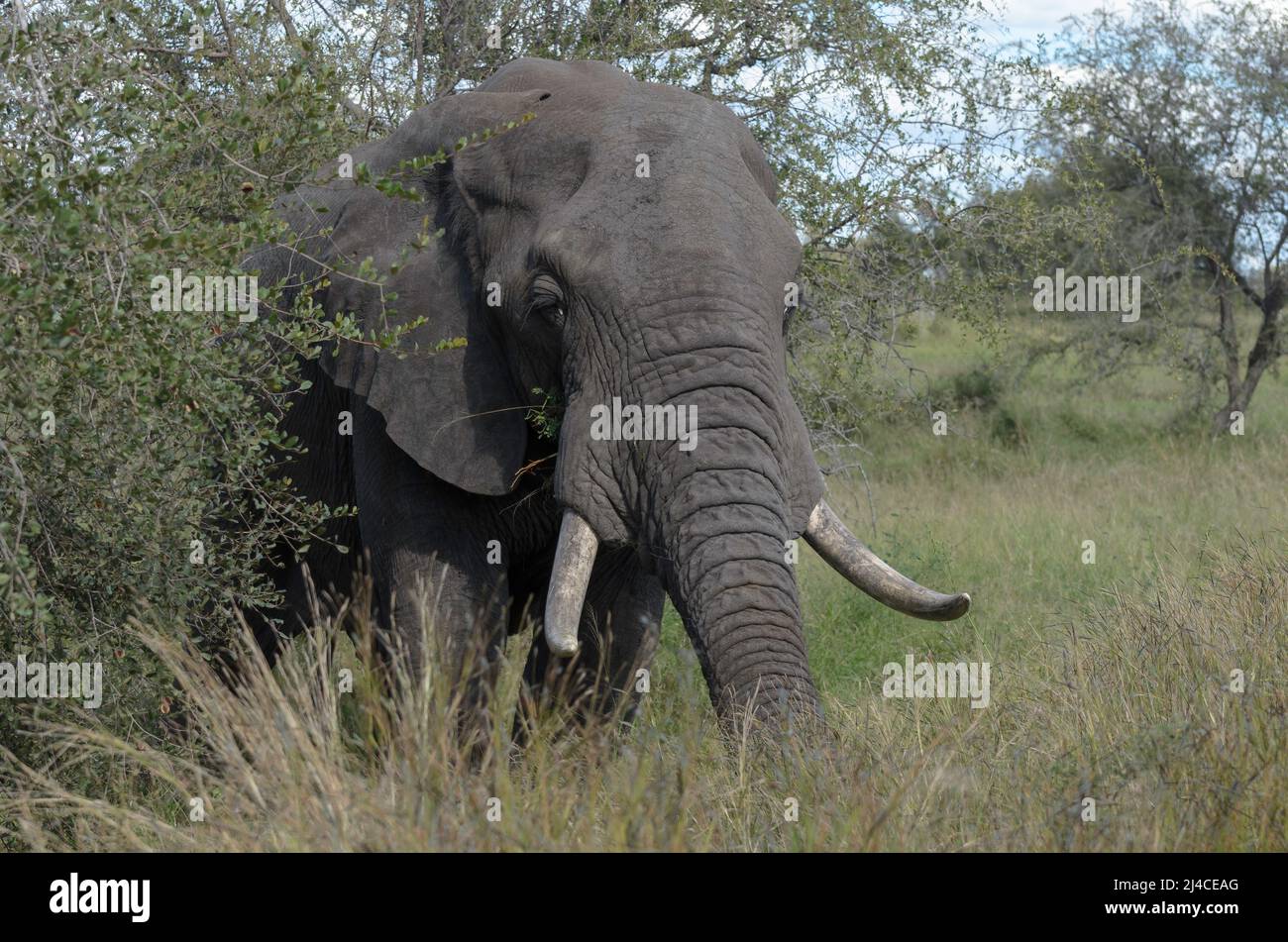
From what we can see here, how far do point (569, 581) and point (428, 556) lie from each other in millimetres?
1013

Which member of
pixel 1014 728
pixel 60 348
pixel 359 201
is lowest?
pixel 1014 728

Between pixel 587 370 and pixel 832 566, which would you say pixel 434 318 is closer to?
pixel 587 370

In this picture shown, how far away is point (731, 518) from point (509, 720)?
908 mm

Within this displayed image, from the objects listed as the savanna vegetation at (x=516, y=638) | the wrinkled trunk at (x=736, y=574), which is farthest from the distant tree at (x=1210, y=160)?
the wrinkled trunk at (x=736, y=574)

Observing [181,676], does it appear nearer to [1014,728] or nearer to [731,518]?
[731,518]

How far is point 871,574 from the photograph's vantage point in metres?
5.05

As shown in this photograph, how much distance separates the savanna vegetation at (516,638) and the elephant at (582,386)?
0.34m

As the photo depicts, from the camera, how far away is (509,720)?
475 cm

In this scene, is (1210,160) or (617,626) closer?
(617,626)

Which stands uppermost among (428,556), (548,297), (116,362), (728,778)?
(548,297)

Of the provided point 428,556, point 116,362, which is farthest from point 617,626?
point 116,362

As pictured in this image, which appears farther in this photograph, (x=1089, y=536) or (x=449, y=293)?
(x=1089, y=536)

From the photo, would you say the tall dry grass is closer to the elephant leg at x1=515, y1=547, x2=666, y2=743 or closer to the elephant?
the elephant

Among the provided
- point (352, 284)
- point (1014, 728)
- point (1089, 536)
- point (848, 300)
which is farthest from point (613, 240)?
point (1089, 536)
